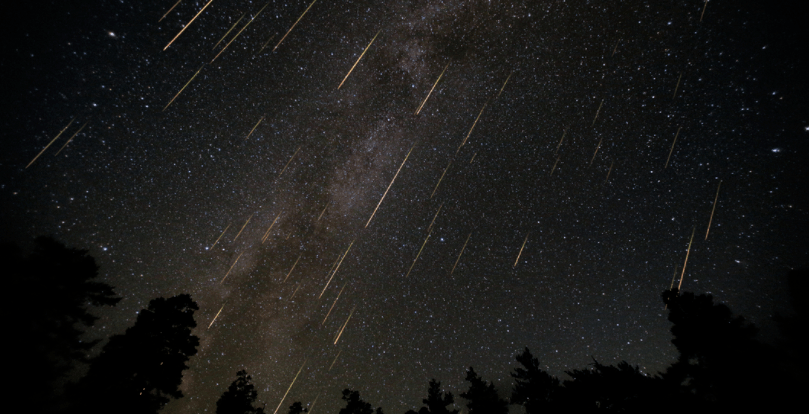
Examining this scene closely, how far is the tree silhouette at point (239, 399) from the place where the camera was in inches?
528

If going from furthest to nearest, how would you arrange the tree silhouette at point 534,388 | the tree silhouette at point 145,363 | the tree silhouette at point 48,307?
the tree silhouette at point 534,388 < the tree silhouette at point 145,363 < the tree silhouette at point 48,307

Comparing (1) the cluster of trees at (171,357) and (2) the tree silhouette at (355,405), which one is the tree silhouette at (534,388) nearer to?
(1) the cluster of trees at (171,357)

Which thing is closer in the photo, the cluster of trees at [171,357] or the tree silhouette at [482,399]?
the cluster of trees at [171,357]

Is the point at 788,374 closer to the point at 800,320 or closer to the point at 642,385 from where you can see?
the point at 642,385

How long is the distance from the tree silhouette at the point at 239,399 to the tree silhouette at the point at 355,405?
5084 mm

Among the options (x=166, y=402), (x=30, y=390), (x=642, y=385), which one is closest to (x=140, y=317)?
(x=166, y=402)

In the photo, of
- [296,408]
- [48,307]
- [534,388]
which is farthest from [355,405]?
[48,307]

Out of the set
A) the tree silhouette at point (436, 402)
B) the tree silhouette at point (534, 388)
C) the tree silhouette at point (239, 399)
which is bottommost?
the tree silhouette at point (239, 399)

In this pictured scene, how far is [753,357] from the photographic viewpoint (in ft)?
24.1

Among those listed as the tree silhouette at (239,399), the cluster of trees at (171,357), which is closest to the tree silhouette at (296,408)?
the tree silhouette at (239,399)

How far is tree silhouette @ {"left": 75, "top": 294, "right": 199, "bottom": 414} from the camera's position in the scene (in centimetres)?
791

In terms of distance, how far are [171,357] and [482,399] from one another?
1567 centimetres

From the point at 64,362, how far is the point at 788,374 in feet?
66.1

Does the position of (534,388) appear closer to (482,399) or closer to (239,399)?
(482,399)
